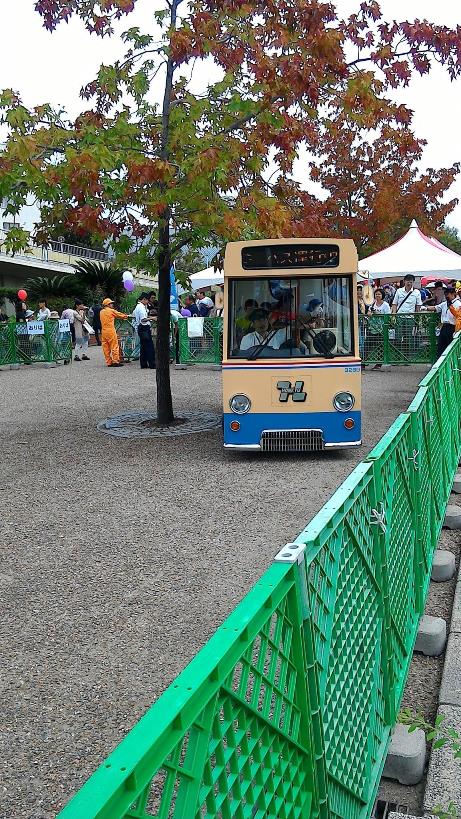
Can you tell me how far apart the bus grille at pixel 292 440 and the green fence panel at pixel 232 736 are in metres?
7.59

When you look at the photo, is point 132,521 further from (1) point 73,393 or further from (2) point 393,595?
(1) point 73,393

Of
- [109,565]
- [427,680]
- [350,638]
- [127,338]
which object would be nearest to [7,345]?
[127,338]

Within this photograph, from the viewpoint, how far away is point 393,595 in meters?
3.98

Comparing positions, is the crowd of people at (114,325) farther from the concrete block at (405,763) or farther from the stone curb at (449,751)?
the concrete block at (405,763)

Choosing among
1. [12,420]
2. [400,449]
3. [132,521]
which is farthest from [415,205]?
[400,449]

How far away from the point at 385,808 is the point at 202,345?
63.7 ft

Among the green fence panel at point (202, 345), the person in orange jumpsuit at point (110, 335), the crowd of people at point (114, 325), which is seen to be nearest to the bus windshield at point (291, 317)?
the crowd of people at point (114, 325)

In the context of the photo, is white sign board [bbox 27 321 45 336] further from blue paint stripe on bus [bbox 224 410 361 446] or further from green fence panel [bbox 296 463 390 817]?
green fence panel [bbox 296 463 390 817]

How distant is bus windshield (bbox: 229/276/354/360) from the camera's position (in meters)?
9.75

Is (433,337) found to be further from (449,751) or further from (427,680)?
(449,751)

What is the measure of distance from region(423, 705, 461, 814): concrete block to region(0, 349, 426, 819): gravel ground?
1398 millimetres

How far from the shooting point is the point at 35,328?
23547 millimetres

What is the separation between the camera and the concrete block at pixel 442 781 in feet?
11.0

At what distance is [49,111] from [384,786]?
996 centimetres
